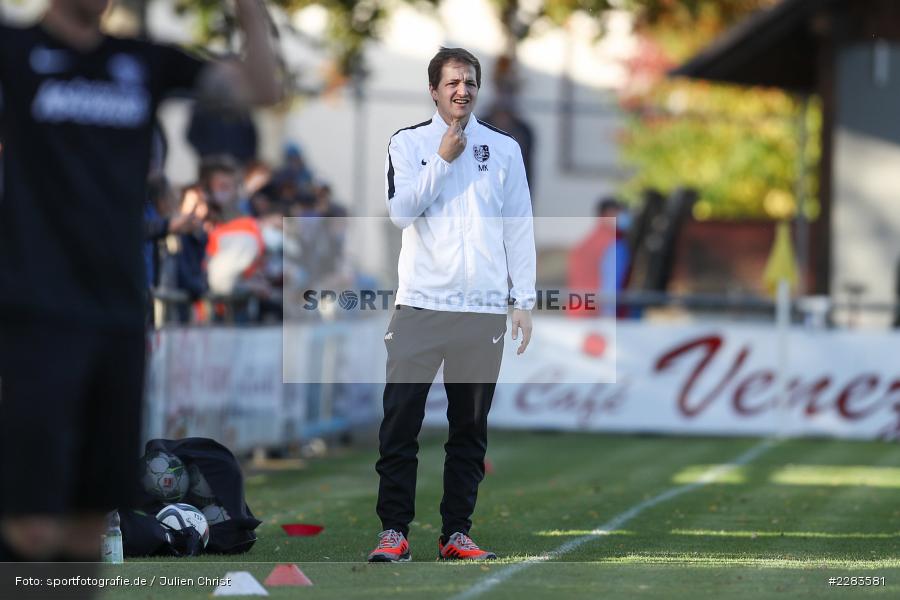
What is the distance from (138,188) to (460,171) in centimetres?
293

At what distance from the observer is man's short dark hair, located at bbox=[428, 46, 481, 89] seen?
25.2 ft

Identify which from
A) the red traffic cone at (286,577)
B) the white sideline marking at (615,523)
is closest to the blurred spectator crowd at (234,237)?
the white sideline marking at (615,523)

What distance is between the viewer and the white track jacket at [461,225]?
7.68 metres

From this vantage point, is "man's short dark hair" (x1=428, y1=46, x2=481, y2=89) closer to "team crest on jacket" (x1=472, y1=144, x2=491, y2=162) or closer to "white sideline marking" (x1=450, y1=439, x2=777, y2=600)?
"team crest on jacket" (x1=472, y1=144, x2=491, y2=162)

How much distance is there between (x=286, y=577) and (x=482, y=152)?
6.81 ft

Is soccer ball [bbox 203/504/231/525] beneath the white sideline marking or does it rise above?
above

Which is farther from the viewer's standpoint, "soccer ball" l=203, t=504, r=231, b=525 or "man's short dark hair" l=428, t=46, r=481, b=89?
"soccer ball" l=203, t=504, r=231, b=525

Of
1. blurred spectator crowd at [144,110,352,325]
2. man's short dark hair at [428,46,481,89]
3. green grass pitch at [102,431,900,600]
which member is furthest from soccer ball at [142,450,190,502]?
man's short dark hair at [428,46,481,89]

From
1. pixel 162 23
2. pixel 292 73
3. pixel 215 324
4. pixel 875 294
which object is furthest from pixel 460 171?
pixel 162 23

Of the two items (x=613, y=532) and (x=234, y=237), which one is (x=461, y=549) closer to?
(x=613, y=532)

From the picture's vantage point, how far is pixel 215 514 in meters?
8.53

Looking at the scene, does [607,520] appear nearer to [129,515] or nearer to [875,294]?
[129,515]

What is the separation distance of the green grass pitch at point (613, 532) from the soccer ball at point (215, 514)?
231 mm

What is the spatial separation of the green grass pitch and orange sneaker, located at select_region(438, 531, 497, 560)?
13 centimetres
